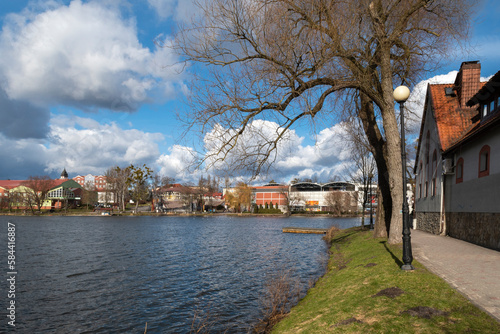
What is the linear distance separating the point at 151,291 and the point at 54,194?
398 ft

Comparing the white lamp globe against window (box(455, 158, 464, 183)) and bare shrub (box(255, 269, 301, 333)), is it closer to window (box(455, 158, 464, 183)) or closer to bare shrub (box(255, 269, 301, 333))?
bare shrub (box(255, 269, 301, 333))

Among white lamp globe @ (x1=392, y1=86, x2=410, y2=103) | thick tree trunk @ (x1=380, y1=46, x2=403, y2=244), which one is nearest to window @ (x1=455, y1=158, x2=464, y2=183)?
thick tree trunk @ (x1=380, y1=46, x2=403, y2=244)

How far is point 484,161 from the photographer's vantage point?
18188 mm

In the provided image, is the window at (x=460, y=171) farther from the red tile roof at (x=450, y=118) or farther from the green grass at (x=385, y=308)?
the green grass at (x=385, y=308)

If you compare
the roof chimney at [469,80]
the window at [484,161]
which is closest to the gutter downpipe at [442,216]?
the roof chimney at [469,80]

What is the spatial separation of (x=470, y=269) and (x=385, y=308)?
15.9 ft

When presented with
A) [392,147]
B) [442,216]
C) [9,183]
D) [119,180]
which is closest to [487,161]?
[392,147]

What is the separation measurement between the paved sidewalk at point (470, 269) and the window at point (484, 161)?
12.5 feet

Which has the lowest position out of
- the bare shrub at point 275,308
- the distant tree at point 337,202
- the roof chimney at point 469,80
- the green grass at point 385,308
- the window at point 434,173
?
the distant tree at point 337,202

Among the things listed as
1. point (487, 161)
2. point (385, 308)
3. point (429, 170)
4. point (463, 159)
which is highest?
point (463, 159)

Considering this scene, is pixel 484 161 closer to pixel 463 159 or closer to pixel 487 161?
pixel 487 161

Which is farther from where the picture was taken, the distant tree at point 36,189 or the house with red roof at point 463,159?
the distant tree at point 36,189

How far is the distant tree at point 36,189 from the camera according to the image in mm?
98625

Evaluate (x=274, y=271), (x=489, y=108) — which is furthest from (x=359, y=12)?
(x=274, y=271)
